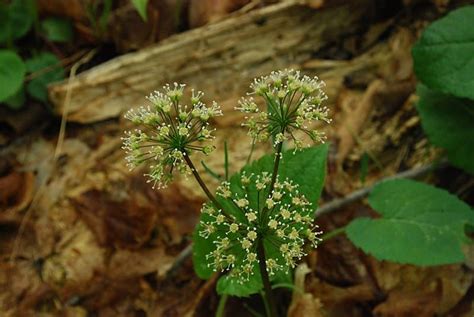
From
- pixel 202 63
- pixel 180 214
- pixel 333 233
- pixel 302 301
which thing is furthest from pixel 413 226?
pixel 202 63

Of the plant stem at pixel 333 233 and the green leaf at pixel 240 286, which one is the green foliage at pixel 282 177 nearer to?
the green leaf at pixel 240 286

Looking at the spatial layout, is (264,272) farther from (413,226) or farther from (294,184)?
(413,226)

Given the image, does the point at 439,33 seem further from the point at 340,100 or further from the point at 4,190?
the point at 4,190

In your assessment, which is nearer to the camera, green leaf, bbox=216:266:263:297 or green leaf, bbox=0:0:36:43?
green leaf, bbox=216:266:263:297

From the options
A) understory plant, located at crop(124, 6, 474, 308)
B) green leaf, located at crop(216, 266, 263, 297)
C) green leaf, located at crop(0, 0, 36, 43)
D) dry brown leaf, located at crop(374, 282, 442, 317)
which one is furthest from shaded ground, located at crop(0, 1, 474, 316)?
green leaf, located at crop(0, 0, 36, 43)

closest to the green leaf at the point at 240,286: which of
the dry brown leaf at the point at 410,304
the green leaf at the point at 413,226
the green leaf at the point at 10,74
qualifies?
the green leaf at the point at 413,226

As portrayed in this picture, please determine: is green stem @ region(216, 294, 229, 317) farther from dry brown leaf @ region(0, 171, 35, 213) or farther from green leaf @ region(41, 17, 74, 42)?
green leaf @ region(41, 17, 74, 42)
